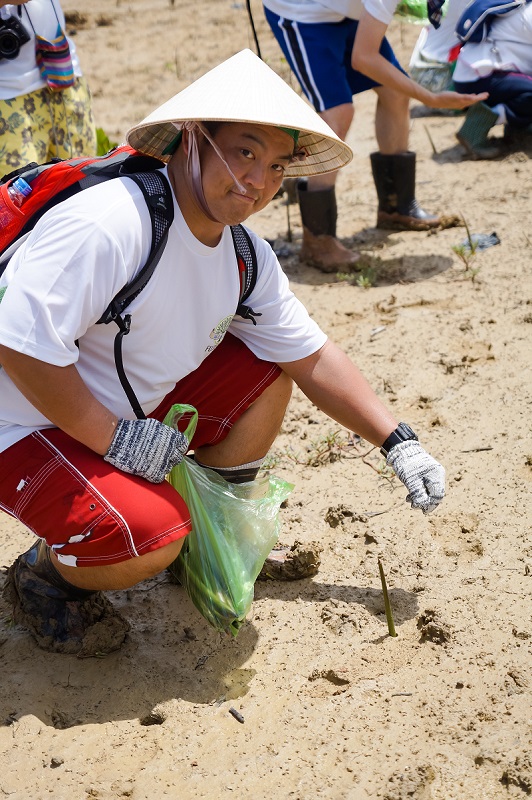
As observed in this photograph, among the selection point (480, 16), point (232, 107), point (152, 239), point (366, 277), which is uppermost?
point (232, 107)

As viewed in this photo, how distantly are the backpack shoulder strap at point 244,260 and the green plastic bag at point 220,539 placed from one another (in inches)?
13.5

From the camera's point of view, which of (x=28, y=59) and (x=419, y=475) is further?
(x=28, y=59)

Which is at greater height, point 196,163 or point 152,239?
point 196,163

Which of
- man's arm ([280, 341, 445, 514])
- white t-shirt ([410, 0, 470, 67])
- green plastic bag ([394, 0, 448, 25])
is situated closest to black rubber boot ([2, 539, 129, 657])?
man's arm ([280, 341, 445, 514])

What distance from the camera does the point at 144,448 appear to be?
85.2 inches

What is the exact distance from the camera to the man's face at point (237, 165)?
208cm

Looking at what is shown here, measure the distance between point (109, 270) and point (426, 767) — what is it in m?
1.30

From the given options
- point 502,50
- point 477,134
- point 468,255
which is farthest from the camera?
point 477,134

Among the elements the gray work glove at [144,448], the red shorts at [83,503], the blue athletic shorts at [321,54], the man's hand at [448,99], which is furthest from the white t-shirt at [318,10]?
the red shorts at [83,503]

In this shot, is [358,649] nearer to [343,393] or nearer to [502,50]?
[343,393]

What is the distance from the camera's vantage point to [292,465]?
3143 mm

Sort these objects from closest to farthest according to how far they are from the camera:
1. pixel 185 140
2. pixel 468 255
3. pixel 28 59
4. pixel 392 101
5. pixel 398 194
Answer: pixel 185 140, pixel 28 59, pixel 468 255, pixel 392 101, pixel 398 194

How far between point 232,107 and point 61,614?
1.35m

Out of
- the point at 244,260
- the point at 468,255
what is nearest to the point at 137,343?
the point at 244,260
